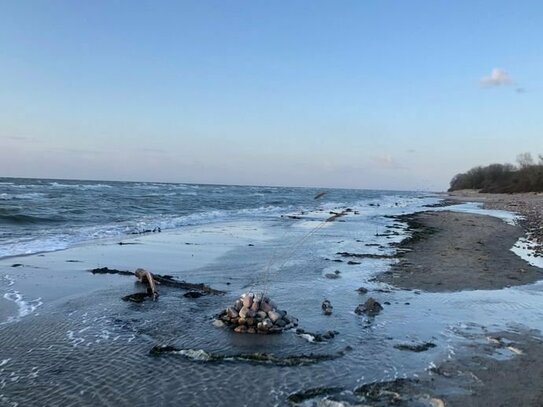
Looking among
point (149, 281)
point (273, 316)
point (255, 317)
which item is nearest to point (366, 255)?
point (149, 281)

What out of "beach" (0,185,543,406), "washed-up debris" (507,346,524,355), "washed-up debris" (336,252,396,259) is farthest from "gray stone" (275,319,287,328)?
"washed-up debris" (336,252,396,259)

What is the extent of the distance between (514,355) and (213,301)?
5.56 meters

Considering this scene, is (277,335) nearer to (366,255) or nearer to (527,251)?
(366,255)

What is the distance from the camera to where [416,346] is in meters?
7.54

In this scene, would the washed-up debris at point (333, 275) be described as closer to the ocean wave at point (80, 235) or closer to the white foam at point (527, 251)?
the white foam at point (527, 251)

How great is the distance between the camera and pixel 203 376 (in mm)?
6238

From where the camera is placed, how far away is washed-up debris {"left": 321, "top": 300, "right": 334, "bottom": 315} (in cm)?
933

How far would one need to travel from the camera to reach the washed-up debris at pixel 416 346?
7409 mm

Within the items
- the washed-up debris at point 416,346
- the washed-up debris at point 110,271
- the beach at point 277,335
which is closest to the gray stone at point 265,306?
the beach at point 277,335

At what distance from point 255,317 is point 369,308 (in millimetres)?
2476

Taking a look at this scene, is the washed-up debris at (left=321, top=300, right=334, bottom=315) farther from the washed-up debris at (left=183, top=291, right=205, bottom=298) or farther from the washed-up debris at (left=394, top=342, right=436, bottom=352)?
the washed-up debris at (left=183, top=291, right=205, bottom=298)

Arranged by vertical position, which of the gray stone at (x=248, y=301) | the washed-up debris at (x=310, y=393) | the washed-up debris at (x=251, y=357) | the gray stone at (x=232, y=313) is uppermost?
the gray stone at (x=248, y=301)

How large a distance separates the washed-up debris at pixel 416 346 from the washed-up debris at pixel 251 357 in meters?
0.99

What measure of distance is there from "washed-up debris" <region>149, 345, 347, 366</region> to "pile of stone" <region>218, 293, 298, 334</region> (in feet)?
3.42
